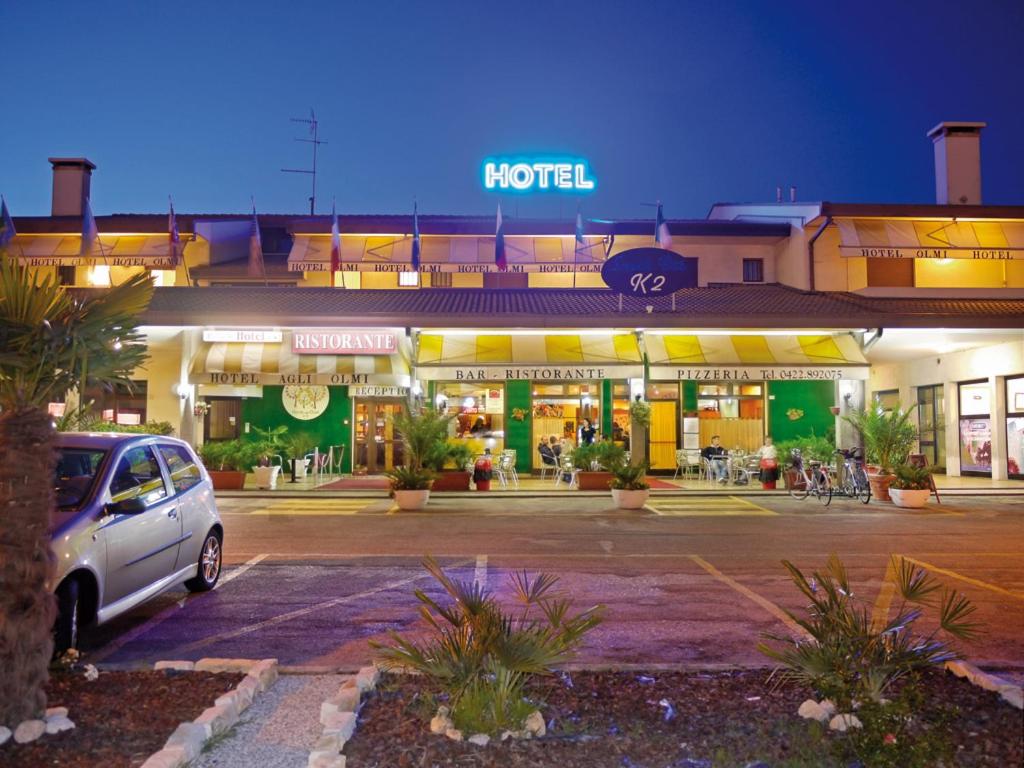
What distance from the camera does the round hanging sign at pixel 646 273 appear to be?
2127cm

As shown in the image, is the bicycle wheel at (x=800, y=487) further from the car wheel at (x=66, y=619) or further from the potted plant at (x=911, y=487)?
the car wheel at (x=66, y=619)

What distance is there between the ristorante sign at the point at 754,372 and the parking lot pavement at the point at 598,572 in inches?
206

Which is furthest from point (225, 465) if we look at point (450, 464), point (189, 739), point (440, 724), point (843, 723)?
point (843, 723)

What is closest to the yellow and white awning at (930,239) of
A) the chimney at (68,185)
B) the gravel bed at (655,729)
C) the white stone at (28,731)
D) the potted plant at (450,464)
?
the potted plant at (450,464)

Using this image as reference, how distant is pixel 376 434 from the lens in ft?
79.6

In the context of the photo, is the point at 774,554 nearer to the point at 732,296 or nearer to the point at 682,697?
the point at 682,697

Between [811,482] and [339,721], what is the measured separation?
15828mm

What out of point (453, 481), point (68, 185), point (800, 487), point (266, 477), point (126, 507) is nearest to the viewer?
point (126, 507)

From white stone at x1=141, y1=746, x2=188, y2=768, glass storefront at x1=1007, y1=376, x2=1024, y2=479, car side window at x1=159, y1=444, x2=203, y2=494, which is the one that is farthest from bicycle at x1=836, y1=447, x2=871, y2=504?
white stone at x1=141, y1=746, x2=188, y2=768

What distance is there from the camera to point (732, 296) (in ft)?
79.9

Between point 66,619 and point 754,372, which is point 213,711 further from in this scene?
point 754,372

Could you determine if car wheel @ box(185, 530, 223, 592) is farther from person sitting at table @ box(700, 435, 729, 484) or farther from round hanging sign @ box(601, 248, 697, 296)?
person sitting at table @ box(700, 435, 729, 484)

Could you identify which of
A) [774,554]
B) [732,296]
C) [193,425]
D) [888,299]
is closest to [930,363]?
[888,299]

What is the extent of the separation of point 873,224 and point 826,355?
21.3ft
